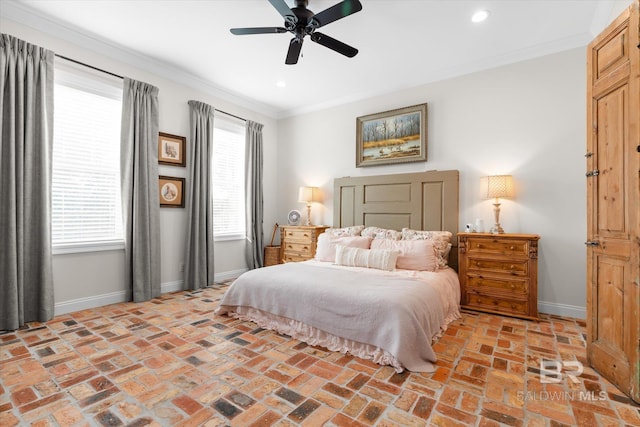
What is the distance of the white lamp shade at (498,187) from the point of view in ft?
11.0

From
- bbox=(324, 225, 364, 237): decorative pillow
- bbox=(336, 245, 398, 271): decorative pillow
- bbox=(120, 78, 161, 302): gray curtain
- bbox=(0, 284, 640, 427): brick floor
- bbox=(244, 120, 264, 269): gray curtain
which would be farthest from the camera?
bbox=(244, 120, 264, 269): gray curtain

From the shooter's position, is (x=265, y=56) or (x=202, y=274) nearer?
(x=265, y=56)

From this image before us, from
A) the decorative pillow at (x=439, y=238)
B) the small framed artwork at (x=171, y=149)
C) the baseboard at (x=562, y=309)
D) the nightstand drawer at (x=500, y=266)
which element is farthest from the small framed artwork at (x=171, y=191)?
the baseboard at (x=562, y=309)

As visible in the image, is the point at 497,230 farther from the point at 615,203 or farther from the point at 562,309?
the point at 615,203

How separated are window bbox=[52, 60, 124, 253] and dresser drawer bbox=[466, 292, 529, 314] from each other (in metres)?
4.27

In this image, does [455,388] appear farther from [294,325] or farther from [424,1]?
[424,1]

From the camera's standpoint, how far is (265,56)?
12.1 ft

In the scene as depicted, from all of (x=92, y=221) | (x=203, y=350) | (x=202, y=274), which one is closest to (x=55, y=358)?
(x=203, y=350)

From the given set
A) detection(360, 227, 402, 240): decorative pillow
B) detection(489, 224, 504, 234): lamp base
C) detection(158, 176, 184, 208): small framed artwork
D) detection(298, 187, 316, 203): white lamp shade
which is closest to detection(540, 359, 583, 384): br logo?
detection(489, 224, 504, 234): lamp base

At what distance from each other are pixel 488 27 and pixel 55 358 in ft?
16.1

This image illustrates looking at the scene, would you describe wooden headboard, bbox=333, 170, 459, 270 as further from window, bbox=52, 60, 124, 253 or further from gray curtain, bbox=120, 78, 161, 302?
window, bbox=52, 60, 124, 253

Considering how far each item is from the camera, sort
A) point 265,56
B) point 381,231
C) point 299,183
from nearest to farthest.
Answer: point 265,56
point 381,231
point 299,183

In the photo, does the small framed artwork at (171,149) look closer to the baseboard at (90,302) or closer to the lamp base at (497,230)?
the baseboard at (90,302)

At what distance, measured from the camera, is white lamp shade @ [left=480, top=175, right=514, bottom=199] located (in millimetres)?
3367
